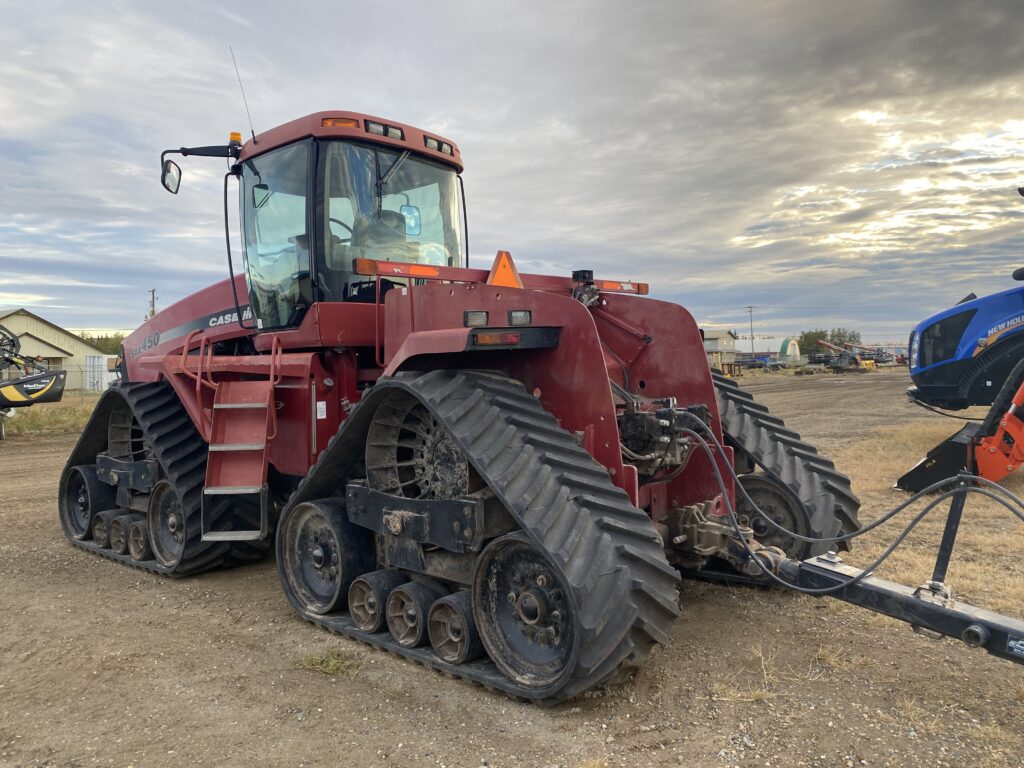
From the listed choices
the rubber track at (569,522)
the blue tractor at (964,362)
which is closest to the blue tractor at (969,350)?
the blue tractor at (964,362)

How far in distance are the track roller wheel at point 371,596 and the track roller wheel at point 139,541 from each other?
9.64 ft

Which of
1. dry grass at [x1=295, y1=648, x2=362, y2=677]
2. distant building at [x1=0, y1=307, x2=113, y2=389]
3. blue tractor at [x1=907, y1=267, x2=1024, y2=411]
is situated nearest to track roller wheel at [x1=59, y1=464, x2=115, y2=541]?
dry grass at [x1=295, y1=648, x2=362, y2=677]

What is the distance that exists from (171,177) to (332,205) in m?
1.51

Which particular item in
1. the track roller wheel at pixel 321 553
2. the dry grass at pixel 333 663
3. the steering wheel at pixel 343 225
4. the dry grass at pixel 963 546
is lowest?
the dry grass at pixel 333 663

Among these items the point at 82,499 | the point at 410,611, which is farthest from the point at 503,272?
the point at 82,499

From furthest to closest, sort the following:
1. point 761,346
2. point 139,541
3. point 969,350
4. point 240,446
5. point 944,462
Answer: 1. point 761,346
2. point 969,350
3. point 944,462
4. point 139,541
5. point 240,446

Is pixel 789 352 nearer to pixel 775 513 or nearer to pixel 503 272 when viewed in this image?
pixel 775 513

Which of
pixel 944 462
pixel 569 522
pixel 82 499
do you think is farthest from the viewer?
pixel 944 462

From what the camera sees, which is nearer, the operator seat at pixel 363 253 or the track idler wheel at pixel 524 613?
the track idler wheel at pixel 524 613

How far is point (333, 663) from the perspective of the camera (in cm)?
441

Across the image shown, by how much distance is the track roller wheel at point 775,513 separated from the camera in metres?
5.21

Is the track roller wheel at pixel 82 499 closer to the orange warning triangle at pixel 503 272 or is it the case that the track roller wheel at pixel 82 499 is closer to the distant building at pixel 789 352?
the orange warning triangle at pixel 503 272

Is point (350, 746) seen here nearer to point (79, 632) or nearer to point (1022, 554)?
point (79, 632)

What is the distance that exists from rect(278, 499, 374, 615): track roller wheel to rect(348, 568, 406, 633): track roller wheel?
14cm
